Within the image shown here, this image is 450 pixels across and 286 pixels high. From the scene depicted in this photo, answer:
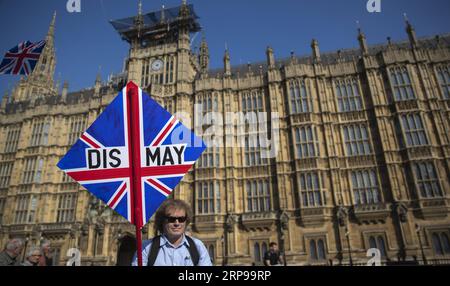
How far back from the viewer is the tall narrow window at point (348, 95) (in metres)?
24.7

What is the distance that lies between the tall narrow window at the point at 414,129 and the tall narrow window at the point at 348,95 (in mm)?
3716

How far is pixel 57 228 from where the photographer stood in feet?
86.4

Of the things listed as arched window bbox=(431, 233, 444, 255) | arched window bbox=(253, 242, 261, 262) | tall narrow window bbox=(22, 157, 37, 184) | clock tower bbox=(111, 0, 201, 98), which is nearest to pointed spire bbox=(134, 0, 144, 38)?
clock tower bbox=(111, 0, 201, 98)

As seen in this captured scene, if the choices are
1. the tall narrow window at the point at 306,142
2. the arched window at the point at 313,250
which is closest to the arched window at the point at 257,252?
the arched window at the point at 313,250

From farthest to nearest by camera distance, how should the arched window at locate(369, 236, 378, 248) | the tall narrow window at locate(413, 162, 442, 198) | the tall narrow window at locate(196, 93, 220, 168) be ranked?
the tall narrow window at locate(196, 93, 220, 168) → the arched window at locate(369, 236, 378, 248) → the tall narrow window at locate(413, 162, 442, 198)

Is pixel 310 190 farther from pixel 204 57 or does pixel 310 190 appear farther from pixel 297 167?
pixel 204 57

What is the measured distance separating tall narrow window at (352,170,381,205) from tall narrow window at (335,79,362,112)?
586 centimetres

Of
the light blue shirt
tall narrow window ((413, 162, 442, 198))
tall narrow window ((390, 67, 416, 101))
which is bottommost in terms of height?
the light blue shirt

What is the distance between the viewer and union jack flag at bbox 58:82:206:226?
121 inches

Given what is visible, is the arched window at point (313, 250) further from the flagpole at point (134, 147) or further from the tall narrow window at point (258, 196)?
the flagpole at point (134, 147)

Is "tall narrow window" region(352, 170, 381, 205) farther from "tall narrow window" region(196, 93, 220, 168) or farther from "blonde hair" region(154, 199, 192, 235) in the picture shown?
"blonde hair" region(154, 199, 192, 235)

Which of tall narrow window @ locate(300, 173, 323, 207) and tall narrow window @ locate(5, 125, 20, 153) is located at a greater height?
tall narrow window @ locate(5, 125, 20, 153)

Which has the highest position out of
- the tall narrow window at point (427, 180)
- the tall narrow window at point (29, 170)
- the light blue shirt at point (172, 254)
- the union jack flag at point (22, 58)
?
the tall narrow window at point (29, 170)

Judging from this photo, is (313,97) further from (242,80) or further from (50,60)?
(50,60)
